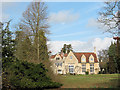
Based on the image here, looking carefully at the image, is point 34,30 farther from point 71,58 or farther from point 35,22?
point 71,58

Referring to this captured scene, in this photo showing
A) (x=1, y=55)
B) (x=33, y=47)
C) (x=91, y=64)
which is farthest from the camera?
(x=91, y=64)

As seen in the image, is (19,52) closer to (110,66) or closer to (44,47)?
(44,47)

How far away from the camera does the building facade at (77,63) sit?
36.3 metres

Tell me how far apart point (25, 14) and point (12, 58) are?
698 cm

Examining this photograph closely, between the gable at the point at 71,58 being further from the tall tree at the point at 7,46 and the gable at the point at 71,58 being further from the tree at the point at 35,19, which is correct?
the tall tree at the point at 7,46

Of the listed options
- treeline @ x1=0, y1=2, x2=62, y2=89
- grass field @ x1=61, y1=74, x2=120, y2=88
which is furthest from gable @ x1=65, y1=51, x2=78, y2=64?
grass field @ x1=61, y1=74, x2=120, y2=88

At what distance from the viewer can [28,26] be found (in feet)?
58.3

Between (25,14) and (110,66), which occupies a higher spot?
(25,14)

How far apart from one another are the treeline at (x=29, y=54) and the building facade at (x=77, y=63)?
752 inches

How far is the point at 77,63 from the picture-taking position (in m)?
37.0

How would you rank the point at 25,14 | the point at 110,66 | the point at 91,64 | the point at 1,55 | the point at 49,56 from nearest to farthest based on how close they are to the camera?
the point at 1,55
the point at 49,56
the point at 25,14
the point at 110,66
the point at 91,64

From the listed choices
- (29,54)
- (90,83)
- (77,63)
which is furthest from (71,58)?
(90,83)

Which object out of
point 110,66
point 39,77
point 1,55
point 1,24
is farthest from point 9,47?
point 110,66

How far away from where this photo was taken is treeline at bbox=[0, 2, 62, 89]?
11086 millimetres
